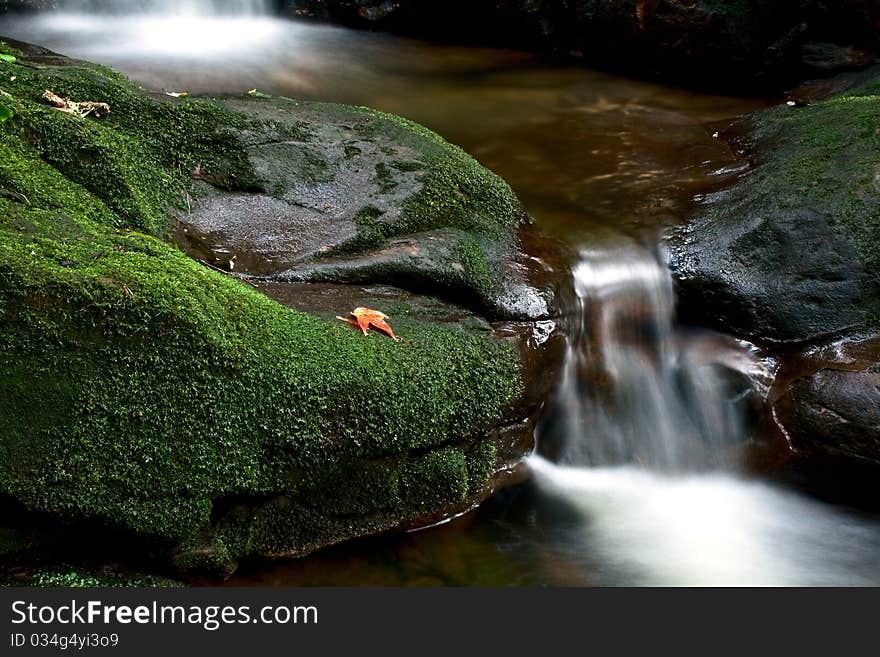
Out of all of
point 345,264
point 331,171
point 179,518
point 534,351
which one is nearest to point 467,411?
point 534,351

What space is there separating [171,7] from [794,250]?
882 cm

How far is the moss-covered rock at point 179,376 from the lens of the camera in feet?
10.2

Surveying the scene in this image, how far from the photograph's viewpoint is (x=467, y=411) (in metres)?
3.98

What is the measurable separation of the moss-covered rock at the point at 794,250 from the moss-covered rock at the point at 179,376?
5.23 ft

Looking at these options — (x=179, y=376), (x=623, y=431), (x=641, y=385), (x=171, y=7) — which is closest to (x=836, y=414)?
(x=641, y=385)

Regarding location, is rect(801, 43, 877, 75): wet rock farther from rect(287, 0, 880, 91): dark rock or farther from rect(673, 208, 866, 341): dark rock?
rect(673, 208, 866, 341): dark rock

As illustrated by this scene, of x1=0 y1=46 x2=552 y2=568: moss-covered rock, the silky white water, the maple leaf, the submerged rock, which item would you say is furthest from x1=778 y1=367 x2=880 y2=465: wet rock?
the maple leaf

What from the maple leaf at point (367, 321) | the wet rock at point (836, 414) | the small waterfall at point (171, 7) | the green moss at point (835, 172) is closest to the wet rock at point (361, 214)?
the maple leaf at point (367, 321)

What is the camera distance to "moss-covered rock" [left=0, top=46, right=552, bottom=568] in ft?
10.2

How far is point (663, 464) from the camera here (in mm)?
4695

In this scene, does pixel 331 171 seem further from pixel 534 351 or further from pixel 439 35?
pixel 439 35

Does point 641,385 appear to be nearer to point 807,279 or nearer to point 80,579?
point 807,279

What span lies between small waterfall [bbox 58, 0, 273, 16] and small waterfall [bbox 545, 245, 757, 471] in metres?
7.94

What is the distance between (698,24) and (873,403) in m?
5.84
